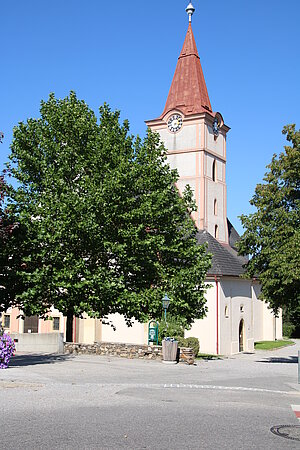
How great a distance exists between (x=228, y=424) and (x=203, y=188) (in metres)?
40.6

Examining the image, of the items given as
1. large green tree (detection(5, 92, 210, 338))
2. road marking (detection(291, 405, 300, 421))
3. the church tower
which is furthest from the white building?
road marking (detection(291, 405, 300, 421))

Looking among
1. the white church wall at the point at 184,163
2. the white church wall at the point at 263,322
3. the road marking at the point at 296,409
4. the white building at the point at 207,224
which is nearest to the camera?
the road marking at the point at 296,409

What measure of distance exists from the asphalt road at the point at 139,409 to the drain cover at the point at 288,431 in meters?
0.06

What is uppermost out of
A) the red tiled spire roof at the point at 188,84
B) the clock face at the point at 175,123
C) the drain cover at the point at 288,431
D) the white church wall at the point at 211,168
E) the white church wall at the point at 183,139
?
the red tiled spire roof at the point at 188,84

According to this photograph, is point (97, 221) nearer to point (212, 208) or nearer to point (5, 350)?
point (5, 350)

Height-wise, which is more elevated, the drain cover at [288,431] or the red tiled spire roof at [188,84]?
the red tiled spire roof at [188,84]

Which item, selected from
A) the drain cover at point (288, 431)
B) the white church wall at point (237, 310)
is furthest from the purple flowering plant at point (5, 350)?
the white church wall at point (237, 310)

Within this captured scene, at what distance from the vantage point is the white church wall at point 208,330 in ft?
126

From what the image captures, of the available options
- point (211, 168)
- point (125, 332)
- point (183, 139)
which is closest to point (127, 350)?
point (125, 332)

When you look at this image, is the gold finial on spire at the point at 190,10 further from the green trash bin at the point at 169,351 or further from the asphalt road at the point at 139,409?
the asphalt road at the point at 139,409

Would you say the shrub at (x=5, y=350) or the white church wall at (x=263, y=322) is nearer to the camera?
the shrub at (x=5, y=350)

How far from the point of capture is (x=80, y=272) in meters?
23.5

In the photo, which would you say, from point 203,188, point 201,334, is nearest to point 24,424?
point 201,334

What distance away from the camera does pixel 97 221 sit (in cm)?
2373
